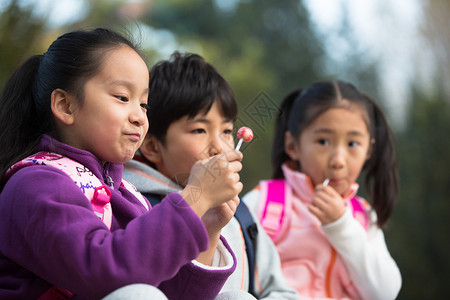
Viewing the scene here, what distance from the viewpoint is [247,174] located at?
4.24 meters

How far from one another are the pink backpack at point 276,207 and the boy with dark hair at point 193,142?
0.23m

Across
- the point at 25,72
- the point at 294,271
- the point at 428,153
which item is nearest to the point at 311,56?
the point at 428,153

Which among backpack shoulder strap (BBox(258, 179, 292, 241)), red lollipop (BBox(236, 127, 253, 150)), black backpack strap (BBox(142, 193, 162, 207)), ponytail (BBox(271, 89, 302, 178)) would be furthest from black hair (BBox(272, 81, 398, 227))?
red lollipop (BBox(236, 127, 253, 150))

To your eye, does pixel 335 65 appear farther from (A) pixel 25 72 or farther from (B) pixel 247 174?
(A) pixel 25 72

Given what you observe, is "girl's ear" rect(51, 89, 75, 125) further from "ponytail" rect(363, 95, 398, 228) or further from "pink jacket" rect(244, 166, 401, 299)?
"ponytail" rect(363, 95, 398, 228)

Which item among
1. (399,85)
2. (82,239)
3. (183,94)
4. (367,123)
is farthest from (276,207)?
(399,85)

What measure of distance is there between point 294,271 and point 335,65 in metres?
4.19

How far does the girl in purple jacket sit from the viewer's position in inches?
39.5

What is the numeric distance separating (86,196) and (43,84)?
339 mm

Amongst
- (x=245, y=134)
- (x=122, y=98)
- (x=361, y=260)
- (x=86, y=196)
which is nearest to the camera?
(x=86, y=196)

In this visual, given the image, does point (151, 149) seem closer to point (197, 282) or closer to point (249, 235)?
point (249, 235)

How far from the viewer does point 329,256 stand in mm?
2102

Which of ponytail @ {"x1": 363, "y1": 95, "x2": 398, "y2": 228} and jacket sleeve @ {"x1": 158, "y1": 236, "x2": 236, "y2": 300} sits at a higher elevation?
ponytail @ {"x1": 363, "y1": 95, "x2": 398, "y2": 228}

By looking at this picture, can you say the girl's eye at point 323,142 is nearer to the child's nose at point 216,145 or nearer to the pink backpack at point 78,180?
the child's nose at point 216,145
